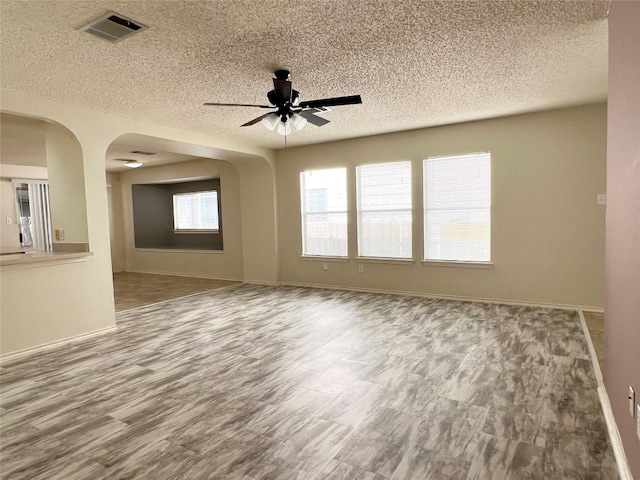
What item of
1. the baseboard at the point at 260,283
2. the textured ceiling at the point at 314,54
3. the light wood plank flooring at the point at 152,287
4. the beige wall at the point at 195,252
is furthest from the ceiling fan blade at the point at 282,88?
the beige wall at the point at 195,252

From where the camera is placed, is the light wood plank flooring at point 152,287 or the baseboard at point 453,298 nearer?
the baseboard at point 453,298

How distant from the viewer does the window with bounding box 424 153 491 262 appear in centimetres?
523

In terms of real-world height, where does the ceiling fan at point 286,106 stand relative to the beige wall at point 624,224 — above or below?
above

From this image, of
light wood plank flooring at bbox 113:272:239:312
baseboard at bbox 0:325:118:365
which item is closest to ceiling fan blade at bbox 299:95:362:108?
baseboard at bbox 0:325:118:365

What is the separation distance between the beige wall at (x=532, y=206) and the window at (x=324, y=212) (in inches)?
35.9

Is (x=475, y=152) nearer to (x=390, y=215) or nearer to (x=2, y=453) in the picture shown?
(x=390, y=215)

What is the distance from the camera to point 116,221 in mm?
9656

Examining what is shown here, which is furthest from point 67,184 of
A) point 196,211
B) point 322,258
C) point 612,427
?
point 612,427

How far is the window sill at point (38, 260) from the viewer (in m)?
3.57

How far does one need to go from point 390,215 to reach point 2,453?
511 centimetres

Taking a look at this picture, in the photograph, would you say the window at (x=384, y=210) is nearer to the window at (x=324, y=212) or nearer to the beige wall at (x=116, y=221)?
the window at (x=324, y=212)

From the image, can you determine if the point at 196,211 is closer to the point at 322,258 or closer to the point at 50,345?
the point at 322,258

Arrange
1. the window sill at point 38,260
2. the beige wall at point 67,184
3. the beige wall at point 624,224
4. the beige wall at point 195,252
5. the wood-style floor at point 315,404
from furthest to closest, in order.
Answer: the beige wall at point 195,252, the beige wall at point 67,184, the window sill at point 38,260, the wood-style floor at point 315,404, the beige wall at point 624,224

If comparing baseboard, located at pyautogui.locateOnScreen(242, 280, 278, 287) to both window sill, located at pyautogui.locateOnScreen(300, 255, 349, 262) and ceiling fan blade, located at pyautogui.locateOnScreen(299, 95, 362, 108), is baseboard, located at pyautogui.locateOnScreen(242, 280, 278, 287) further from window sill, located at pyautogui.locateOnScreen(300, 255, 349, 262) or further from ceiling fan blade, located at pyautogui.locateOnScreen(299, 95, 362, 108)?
ceiling fan blade, located at pyautogui.locateOnScreen(299, 95, 362, 108)
